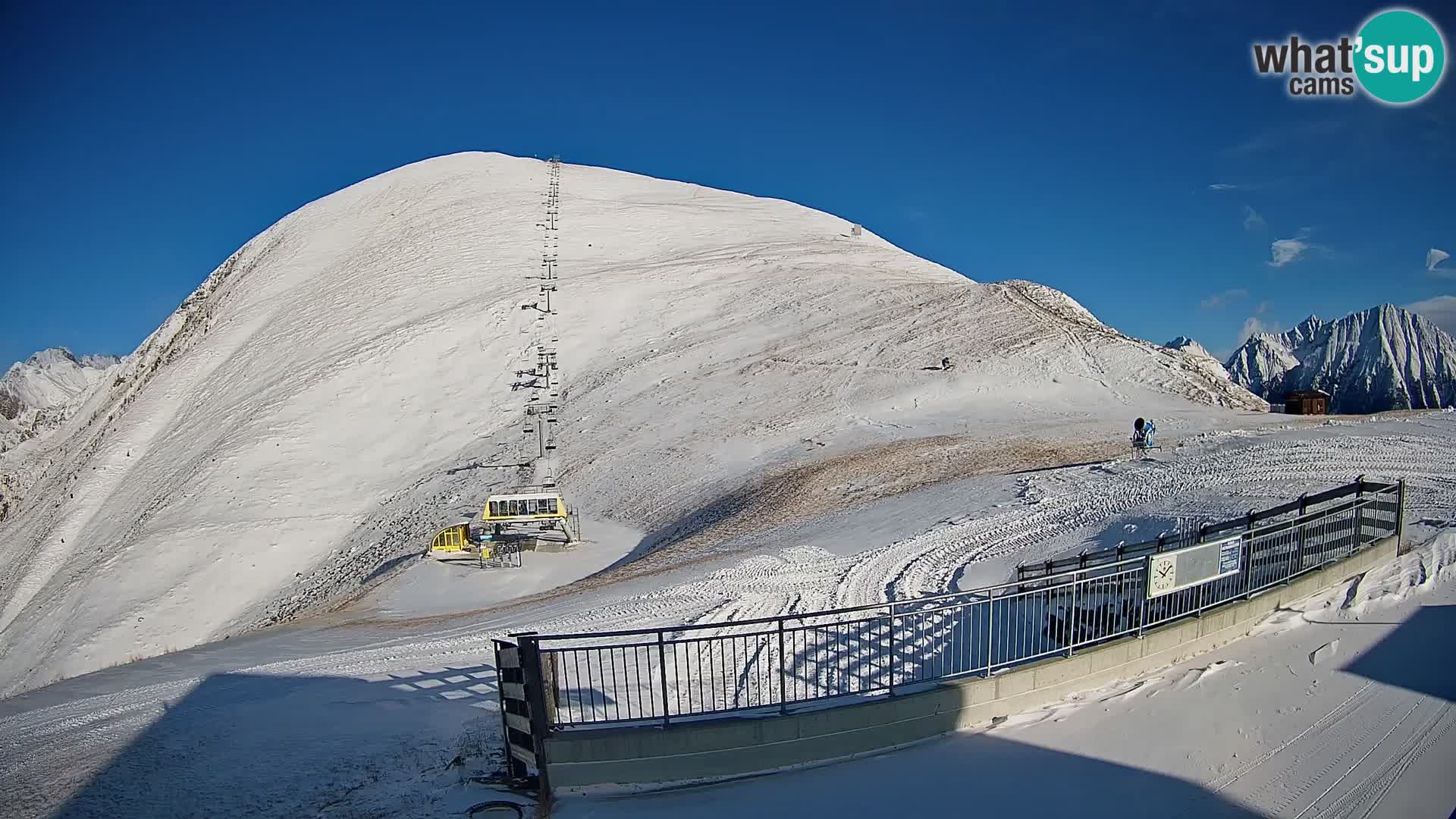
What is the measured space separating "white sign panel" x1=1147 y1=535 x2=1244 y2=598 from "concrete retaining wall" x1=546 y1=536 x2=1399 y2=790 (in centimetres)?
90

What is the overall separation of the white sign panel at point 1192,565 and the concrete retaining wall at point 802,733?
897mm

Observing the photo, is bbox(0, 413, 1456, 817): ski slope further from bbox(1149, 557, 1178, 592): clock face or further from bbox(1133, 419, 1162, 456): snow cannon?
bbox(1133, 419, 1162, 456): snow cannon

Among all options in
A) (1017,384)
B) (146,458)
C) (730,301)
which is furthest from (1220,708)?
(146,458)

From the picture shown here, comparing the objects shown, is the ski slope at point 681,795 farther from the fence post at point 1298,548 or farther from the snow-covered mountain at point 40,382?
the snow-covered mountain at point 40,382

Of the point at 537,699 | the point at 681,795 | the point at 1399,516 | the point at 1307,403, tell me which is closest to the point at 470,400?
the point at 537,699

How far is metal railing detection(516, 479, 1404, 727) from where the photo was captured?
857 cm

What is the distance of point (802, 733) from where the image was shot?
25.1 ft

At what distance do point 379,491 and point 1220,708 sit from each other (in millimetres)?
32658

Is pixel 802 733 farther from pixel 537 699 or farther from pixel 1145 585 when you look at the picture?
pixel 1145 585

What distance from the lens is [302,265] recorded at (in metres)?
57.1

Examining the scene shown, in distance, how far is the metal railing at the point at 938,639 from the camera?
8.57m

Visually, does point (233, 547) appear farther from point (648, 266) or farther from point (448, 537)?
point (648, 266)

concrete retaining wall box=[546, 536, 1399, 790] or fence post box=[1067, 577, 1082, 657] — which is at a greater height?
fence post box=[1067, 577, 1082, 657]

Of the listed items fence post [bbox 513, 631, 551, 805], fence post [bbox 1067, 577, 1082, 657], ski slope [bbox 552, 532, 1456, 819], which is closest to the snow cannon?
ski slope [bbox 552, 532, 1456, 819]
